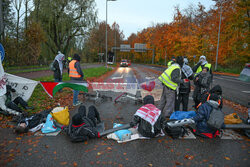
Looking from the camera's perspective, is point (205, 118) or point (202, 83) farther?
point (202, 83)

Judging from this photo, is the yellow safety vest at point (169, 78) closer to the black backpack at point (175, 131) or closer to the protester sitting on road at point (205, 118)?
the protester sitting on road at point (205, 118)

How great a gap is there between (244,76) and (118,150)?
387 centimetres

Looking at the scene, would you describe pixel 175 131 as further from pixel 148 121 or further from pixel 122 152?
pixel 122 152

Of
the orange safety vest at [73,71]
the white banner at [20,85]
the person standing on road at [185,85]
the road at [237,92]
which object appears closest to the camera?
the person standing on road at [185,85]

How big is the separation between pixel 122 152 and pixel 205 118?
87.1 inches

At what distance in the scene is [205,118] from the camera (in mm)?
4121

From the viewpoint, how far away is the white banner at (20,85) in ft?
18.6

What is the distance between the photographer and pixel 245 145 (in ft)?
12.8

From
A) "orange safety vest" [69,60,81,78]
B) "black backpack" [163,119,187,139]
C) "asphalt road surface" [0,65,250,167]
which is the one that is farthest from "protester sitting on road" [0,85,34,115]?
"black backpack" [163,119,187,139]

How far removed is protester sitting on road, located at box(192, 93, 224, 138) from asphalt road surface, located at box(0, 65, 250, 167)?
0.20 m

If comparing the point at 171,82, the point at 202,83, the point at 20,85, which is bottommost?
the point at 20,85

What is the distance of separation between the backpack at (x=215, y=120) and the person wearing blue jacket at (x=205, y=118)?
7cm

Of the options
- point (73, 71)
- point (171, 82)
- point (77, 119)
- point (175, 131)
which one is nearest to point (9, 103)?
point (73, 71)

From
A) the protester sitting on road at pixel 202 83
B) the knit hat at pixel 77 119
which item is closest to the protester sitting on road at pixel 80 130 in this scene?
the knit hat at pixel 77 119
